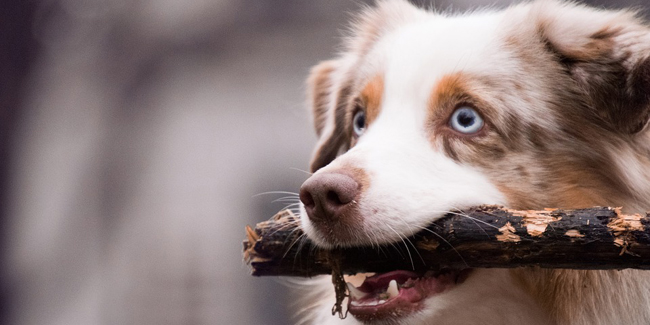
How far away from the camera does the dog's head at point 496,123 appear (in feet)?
5.24

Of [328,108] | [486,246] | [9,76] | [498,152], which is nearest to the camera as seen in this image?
[486,246]

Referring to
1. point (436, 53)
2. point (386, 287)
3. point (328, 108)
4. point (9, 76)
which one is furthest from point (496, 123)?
point (9, 76)

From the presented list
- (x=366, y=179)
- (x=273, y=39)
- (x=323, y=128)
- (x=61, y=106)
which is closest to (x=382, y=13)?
(x=323, y=128)

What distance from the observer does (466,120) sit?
5.97 feet

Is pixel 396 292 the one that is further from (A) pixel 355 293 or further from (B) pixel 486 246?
(B) pixel 486 246

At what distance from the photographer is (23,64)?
3660 millimetres

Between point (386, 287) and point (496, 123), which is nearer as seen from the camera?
point (386, 287)

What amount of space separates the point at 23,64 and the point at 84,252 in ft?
3.79

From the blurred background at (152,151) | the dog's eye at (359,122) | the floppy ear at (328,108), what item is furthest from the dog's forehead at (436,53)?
the blurred background at (152,151)

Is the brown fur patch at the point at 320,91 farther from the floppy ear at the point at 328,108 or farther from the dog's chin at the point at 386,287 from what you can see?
the dog's chin at the point at 386,287

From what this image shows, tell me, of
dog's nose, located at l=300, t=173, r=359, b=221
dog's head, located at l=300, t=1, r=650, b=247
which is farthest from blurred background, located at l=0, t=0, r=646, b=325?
dog's nose, located at l=300, t=173, r=359, b=221

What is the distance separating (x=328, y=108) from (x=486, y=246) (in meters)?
1.18

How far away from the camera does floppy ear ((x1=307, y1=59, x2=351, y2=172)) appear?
236 cm

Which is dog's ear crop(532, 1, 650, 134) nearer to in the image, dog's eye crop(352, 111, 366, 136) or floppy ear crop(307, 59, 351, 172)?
dog's eye crop(352, 111, 366, 136)
